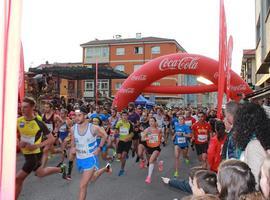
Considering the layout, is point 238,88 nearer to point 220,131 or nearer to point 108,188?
point 108,188

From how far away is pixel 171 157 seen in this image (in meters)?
12.8

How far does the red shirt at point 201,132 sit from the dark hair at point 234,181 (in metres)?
7.58

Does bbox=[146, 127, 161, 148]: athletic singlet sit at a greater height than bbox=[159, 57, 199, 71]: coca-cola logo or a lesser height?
lesser

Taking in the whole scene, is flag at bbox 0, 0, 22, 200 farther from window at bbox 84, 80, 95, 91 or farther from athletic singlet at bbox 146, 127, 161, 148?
window at bbox 84, 80, 95, 91

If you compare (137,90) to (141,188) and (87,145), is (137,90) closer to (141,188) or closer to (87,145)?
(141,188)

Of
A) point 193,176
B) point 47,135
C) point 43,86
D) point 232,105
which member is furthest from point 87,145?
point 43,86

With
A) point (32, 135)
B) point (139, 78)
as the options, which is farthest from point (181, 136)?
point (139, 78)

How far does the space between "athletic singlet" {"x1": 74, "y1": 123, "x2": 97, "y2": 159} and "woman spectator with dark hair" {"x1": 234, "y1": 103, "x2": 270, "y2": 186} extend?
122 inches

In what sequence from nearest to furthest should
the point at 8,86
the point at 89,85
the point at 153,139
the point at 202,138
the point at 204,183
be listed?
the point at 8,86 → the point at 204,183 → the point at 153,139 → the point at 202,138 → the point at 89,85

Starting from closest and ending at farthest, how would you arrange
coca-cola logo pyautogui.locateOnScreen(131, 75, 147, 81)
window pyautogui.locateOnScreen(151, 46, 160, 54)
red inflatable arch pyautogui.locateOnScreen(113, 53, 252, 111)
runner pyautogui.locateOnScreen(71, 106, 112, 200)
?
runner pyautogui.locateOnScreen(71, 106, 112, 200)
red inflatable arch pyautogui.locateOnScreen(113, 53, 252, 111)
coca-cola logo pyautogui.locateOnScreen(131, 75, 147, 81)
window pyautogui.locateOnScreen(151, 46, 160, 54)

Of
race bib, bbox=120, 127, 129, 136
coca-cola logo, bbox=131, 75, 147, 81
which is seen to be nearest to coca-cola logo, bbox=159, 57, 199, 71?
coca-cola logo, bbox=131, 75, 147, 81

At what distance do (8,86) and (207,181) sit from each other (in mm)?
1720

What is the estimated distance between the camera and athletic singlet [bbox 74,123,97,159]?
6223 mm

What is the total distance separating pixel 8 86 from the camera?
6.47 feet
